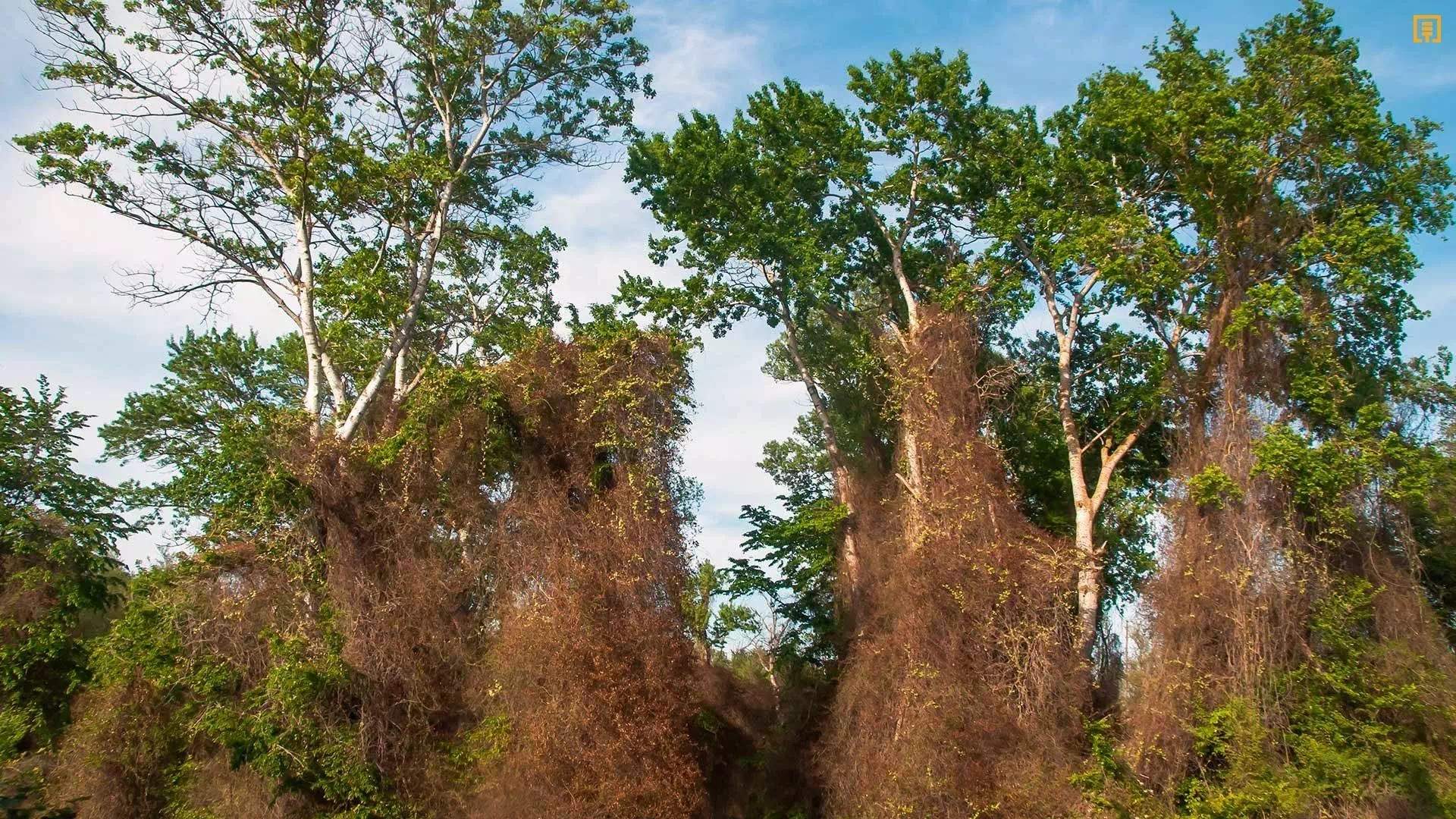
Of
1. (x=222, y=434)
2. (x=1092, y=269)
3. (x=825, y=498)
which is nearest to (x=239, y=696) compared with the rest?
(x=222, y=434)

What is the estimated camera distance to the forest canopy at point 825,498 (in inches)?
607

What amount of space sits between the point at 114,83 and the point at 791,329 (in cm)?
1316

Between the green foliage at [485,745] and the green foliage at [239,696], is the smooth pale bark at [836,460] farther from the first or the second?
the green foliage at [239,696]

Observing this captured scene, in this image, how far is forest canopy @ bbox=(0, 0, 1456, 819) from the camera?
1542 centimetres

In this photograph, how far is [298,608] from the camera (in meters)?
16.8

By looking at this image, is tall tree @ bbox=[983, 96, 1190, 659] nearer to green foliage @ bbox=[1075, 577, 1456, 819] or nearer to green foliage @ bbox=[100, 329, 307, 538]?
green foliage @ bbox=[1075, 577, 1456, 819]

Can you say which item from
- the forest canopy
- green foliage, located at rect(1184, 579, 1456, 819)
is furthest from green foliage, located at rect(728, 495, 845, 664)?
green foliage, located at rect(1184, 579, 1456, 819)

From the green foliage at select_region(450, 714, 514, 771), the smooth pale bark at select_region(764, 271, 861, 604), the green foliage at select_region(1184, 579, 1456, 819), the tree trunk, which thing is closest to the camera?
the green foliage at select_region(1184, 579, 1456, 819)

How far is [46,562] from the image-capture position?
18328mm

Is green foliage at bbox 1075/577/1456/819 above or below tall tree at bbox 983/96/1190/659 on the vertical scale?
below

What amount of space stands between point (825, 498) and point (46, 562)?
1463 cm

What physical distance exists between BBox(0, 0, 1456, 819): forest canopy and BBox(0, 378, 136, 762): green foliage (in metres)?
0.08

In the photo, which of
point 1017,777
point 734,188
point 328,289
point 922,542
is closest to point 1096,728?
point 1017,777

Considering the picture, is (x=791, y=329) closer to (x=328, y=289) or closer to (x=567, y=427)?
(x=567, y=427)
